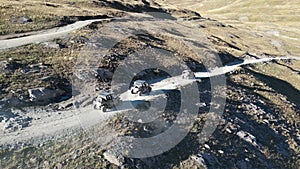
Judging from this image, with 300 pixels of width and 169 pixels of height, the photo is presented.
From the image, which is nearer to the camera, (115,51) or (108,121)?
(108,121)

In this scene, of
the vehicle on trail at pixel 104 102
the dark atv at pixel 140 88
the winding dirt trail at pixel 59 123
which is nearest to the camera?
the winding dirt trail at pixel 59 123

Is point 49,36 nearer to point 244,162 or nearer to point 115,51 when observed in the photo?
point 115,51

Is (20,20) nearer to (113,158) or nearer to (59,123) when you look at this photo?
(59,123)

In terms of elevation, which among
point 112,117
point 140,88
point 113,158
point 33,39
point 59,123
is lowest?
point 113,158

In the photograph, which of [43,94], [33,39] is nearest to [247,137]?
[43,94]

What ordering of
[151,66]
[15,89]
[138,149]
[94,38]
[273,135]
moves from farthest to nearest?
[94,38] → [151,66] → [273,135] → [15,89] → [138,149]

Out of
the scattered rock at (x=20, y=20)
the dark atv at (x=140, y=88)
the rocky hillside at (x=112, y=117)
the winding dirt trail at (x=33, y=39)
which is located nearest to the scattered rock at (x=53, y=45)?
the rocky hillside at (x=112, y=117)

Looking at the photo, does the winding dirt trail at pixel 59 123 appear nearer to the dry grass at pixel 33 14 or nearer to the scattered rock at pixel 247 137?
the scattered rock at pixel 247 137

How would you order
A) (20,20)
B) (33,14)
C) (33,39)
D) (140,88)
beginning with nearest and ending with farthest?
(140,88), (33,39), (20,20), (33,14)

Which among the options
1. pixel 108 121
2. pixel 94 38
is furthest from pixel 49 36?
pixel 108 121
